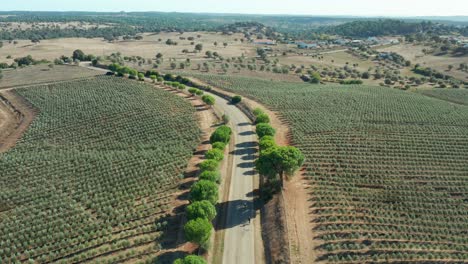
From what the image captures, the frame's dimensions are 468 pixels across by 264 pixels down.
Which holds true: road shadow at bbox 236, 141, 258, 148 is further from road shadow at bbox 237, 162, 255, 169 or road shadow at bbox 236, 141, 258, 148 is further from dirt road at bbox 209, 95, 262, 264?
road shadow at bbox 237, 162, 255, 169

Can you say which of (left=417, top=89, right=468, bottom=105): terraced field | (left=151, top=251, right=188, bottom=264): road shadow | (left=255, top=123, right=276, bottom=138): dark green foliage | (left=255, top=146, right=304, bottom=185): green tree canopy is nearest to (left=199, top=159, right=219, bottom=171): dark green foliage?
(left=255, top=146, right=304, bottom=185): green tree canopy

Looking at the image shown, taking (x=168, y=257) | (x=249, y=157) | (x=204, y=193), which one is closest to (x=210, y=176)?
(x=204, y=193)

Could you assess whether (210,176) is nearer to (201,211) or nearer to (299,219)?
(201,211)

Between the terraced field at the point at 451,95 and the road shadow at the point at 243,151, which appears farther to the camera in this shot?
the terraced field at the point at 451,95

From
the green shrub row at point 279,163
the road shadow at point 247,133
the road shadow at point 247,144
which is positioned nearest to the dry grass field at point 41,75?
the road shadow at point 247,133

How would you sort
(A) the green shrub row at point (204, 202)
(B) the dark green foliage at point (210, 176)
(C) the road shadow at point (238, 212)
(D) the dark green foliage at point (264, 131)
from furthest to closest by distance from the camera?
(D) the dark green foliage at point (264, 131) → (B) the dark green foliage at point (210, 176) → (C) the road shadow at point (238, 212) → (A) the green shrub row at point (204, 202)

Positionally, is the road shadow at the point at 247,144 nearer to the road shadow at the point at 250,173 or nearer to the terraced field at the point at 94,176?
the terraced field at the point at 94,176
